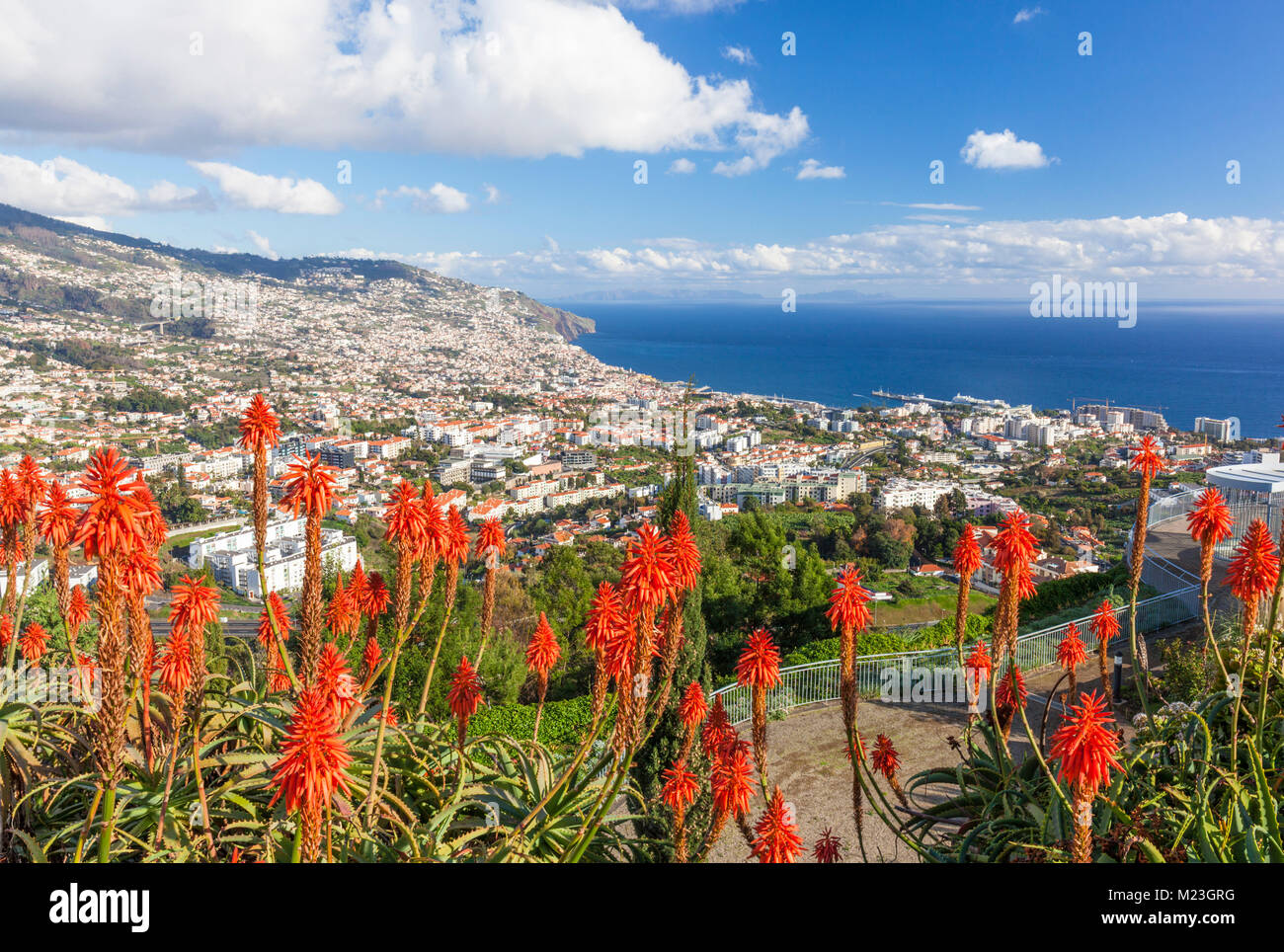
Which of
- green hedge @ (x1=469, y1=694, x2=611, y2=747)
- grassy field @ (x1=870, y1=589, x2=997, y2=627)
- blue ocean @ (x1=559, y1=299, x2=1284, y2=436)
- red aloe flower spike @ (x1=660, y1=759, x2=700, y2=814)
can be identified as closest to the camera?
red aloe flower spike @ (x1=660, y1=759, x2=700, y2=814)

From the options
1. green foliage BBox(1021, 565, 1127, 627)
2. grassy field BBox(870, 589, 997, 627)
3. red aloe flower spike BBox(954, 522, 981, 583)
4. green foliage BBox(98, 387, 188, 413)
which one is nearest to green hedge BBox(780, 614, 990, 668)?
Answer: green foliage BBox(1021, 565, 1127, 627)

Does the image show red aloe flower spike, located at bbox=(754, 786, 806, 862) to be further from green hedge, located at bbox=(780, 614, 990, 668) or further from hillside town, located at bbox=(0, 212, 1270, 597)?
green hedge, located at bbox=(780, 614, 990, 668)

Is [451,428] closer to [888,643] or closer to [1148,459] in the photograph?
[888,643]

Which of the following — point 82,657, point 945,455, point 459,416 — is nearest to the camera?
point 82,657

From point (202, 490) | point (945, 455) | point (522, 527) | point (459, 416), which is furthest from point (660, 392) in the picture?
point (202, 490)

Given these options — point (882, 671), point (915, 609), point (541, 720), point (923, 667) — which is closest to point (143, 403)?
point (541, 720)

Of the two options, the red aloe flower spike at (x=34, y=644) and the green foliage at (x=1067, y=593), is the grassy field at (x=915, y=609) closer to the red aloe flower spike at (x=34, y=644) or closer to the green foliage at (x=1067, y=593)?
the green foliage at (x=1067, y=593)

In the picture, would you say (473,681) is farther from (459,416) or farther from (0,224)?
(0,224)
